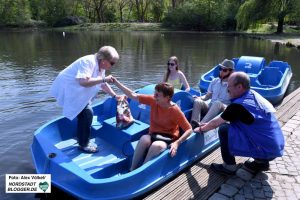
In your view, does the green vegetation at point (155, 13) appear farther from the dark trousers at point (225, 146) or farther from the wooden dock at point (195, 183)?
the dark trousers at point (225, 146)

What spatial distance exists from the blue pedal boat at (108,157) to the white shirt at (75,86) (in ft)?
2.26

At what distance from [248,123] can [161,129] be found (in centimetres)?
121

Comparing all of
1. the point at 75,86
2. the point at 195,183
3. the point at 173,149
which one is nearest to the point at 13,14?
the point at 75,86

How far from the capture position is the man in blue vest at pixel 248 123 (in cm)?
428

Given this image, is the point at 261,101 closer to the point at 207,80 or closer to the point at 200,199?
the point at 200,199

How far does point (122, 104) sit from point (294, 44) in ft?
77.4

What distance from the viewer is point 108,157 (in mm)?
5219

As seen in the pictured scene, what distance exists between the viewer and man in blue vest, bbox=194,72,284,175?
4277 millimetres

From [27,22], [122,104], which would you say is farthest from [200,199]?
[27,22]

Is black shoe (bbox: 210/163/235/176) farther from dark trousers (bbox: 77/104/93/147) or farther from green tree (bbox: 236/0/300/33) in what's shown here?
green tree (bbox: 236/0/300/33)

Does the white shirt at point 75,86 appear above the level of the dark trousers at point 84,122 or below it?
above

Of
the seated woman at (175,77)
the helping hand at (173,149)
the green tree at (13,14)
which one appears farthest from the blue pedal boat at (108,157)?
the green tree at (13,14)

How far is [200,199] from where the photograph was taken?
4.33 m

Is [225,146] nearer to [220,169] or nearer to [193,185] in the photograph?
[220,169]
